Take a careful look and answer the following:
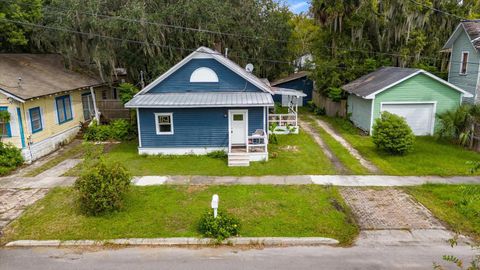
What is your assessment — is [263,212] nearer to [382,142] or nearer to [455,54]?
[382,142]

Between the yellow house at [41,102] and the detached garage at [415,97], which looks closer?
the yellow house at [41,102]

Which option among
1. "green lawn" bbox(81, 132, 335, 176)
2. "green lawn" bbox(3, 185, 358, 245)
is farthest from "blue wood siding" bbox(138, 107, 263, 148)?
"green lawn" bbox(3, 185, 358, 245)

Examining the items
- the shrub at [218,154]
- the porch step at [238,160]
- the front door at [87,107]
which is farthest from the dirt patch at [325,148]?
the front door at [87,107]

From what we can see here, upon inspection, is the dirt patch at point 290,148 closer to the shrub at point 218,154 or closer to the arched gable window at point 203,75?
the shrub at point 218,154

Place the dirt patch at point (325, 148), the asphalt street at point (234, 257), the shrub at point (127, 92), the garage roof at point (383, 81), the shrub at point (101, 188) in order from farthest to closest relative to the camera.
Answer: the shrub at point (127, 92)
the garage roof at point (383, 81)
the dirt patch at point (325, 148)
the shrub at point (101, 188)
the asphalt street at point (234, 257)

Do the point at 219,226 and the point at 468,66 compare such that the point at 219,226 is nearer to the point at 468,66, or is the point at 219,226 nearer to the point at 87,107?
the point at 87,107

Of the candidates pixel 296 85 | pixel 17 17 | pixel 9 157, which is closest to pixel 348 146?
pixel 9 157
